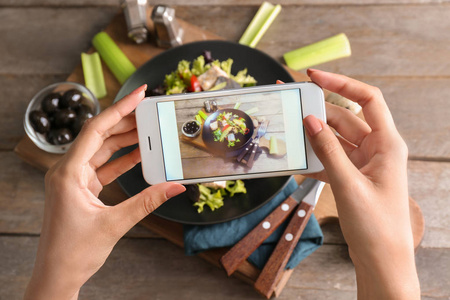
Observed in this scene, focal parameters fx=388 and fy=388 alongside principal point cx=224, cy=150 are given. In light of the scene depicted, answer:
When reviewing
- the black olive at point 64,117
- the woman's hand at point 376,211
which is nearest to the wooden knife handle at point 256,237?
the woman's hand at point 376,211

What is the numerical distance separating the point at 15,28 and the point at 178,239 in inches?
52.2

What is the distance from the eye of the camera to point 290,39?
5.92 feet

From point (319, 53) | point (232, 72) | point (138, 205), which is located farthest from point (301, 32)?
point (138, 205)

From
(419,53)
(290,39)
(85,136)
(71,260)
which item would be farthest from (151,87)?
(419,53)

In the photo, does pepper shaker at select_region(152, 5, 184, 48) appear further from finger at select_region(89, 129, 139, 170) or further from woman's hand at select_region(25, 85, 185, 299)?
woman's hand at select_region(25, 85, 185, 299)

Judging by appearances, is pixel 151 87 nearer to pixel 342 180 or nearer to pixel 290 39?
pixel 290 39

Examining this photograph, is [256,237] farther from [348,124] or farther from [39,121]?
[39,121]

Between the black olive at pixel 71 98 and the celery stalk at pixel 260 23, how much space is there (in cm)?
75

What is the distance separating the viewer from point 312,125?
1.05 metres

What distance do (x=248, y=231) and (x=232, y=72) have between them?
653 millimetres

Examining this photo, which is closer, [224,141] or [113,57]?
[224,141]

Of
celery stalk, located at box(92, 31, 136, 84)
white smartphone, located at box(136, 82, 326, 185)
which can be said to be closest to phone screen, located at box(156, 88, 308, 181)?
white smartphone, located at box(136, 82, 326, 185)

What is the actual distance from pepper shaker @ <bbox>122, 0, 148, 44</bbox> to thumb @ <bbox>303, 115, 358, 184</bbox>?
977 millimetres

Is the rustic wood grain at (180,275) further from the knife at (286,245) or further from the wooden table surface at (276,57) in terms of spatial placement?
the knife at (286,245)
